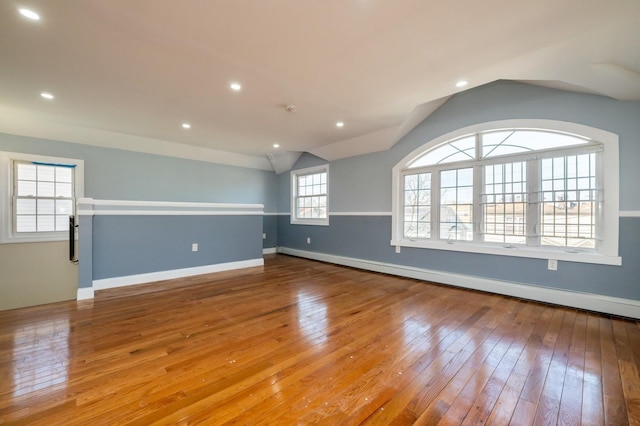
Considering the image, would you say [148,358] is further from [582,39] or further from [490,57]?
[582,39]

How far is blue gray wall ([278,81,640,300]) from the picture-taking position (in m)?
2.76

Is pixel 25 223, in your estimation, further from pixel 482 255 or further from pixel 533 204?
pixel 533 204

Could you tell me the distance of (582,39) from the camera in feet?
6.99

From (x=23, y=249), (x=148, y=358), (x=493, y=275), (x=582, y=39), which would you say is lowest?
(x=148, y=358)

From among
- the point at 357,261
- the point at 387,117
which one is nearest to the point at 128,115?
the point at 387,117

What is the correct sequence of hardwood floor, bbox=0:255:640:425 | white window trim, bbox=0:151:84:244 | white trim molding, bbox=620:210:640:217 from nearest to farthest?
hardwood floor, bbox=0:255:640:425, white trim molding, bbox=620:210:640:217, white window trim, bbox=0:151:84:244

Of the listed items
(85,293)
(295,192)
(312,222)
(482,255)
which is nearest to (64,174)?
(85,293)

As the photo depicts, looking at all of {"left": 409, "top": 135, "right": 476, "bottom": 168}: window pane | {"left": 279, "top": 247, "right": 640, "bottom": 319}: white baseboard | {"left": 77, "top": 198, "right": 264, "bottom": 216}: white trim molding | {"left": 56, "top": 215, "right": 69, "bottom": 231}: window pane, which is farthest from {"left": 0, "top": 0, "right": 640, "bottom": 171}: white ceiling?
{"left": 279, "top": 247, "right": 640, "bottom": 319}: white baseboard

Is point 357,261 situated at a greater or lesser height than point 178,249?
lesser

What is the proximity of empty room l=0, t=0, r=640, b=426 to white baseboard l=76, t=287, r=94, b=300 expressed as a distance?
0.10ft

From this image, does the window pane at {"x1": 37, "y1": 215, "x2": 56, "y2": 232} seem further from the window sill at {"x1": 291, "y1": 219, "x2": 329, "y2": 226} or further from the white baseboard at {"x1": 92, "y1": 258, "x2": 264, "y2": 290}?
the window sill at {"x1": 291, "y1": 219, "x2": 329, "y2": 226}

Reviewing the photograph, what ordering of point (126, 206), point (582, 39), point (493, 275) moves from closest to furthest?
point (582, 39) < point (493, 275) < point (126, 206)

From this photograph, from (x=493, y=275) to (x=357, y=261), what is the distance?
7.62 feet

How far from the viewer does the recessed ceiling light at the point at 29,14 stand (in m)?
1.85
